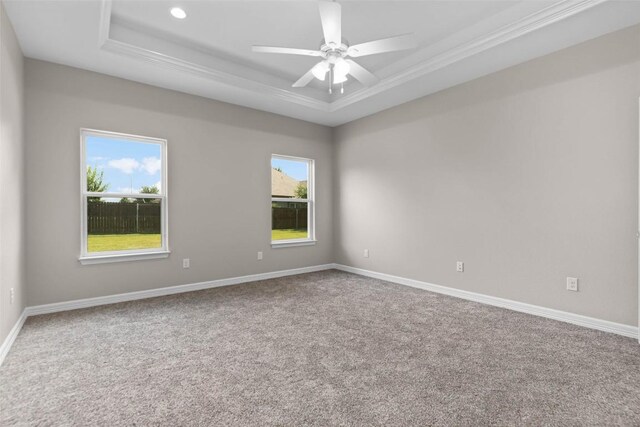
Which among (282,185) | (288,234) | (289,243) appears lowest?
(289,243)

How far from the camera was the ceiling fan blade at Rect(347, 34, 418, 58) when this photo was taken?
2488 millimetres

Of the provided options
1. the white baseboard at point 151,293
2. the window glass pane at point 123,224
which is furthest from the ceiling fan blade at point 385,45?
the white baseboard at point 151,293

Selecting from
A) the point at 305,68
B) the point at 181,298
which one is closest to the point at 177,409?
the point at 181,298

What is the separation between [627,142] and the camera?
2727 mm

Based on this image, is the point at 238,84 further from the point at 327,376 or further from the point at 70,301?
the point at 327,376

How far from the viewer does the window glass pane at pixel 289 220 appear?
205 inches

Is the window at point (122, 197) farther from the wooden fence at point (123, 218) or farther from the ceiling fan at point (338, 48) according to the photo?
the ceiling fan at point (338, 48)

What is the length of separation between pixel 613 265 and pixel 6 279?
5071 millimetres

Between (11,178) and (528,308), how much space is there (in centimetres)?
497

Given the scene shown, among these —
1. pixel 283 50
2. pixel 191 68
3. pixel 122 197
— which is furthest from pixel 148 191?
pixel 283 50

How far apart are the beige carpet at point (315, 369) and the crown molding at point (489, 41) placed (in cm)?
266

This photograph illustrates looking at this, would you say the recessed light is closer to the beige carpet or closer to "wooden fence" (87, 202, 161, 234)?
"wooden fence" (87, 202, 161, 234)

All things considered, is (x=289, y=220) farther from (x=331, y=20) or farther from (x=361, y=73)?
(x=331, y=20)

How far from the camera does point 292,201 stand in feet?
17.7
